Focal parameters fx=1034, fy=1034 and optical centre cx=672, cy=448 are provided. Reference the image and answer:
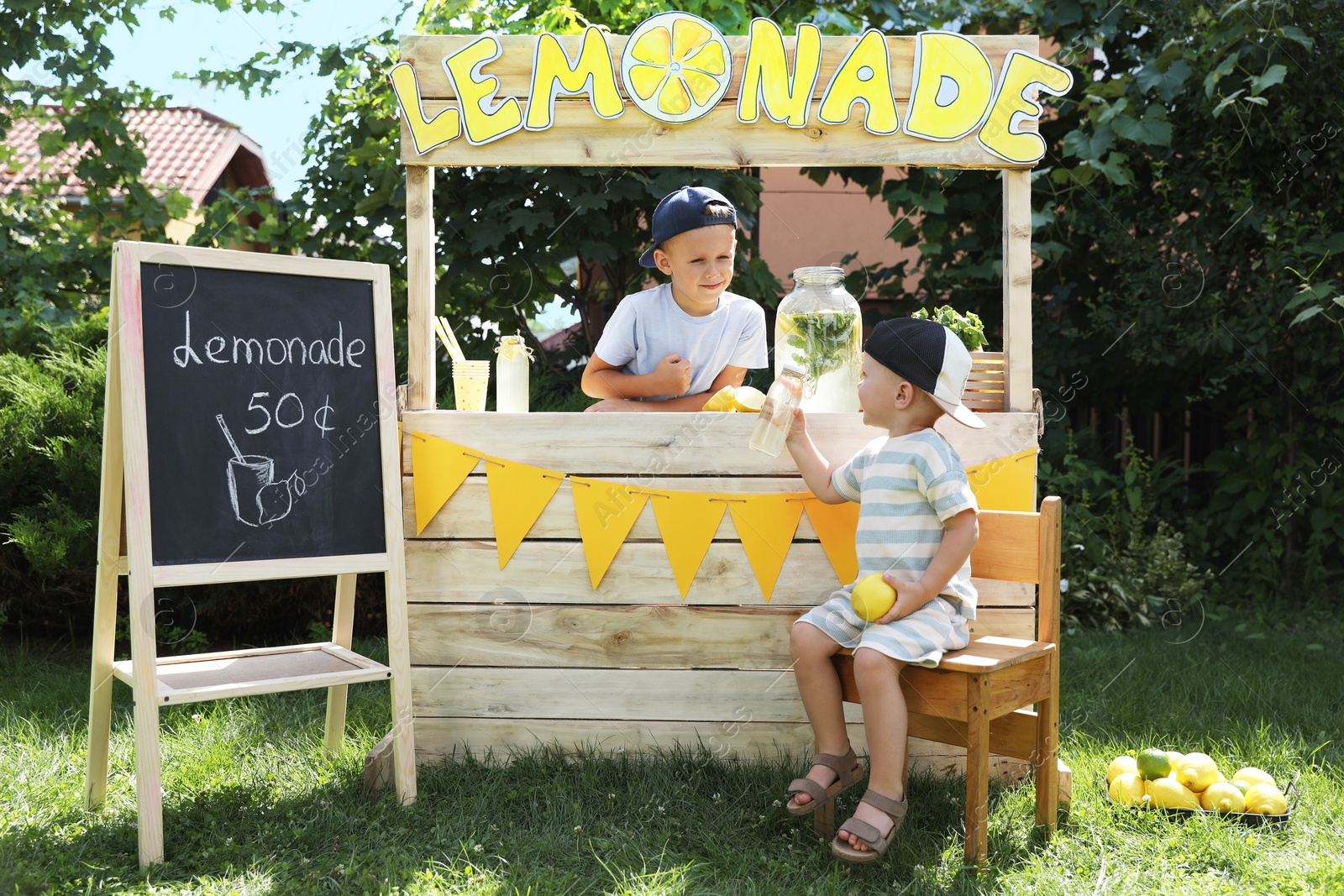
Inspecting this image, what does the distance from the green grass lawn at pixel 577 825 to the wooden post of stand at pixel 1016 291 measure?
108cm

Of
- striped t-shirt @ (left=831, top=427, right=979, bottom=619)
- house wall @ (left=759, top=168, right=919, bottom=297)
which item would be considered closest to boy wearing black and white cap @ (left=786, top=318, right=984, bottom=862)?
striped t-shirt @ (left=831, top=427, right=979, bottom=619)

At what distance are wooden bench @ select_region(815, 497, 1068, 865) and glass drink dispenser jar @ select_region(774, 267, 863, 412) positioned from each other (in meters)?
0.55

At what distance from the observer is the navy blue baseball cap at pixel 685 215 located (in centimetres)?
293

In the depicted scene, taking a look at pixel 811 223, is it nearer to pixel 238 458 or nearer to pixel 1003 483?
pixel 1003 483

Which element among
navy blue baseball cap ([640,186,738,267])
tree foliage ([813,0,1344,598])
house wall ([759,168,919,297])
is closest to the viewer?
navy blue baseball cap ([640,186,738,267])

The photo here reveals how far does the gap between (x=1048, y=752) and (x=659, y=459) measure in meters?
1.22

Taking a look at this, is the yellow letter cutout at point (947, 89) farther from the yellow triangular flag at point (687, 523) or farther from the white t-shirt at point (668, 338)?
the yellow triangular flag at point (687, 523)

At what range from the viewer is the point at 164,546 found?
2.36 m

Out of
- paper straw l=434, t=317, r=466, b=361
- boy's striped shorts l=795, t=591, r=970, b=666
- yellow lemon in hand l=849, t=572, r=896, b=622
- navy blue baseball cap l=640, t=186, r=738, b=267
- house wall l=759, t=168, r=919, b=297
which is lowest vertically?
boy's striped shorts l=795, t=591, r=970, b=666

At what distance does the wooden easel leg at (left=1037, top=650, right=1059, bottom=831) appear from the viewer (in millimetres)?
2486

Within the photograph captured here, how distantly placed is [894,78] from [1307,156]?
303cm

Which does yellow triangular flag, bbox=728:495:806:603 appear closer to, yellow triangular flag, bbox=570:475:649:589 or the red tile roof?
yellow triangular flag, bbox=570:475:649:589

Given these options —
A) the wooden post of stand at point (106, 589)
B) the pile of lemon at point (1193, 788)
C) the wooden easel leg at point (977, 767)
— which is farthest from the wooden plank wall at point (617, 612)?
the wooden post of stand at point (106, 589)

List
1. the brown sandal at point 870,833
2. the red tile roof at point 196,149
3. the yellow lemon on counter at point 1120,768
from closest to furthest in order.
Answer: the brown sandal at point 870,833 → the yellow lemon on counter at point 1120,768 → the red tile roof at point 196,149
